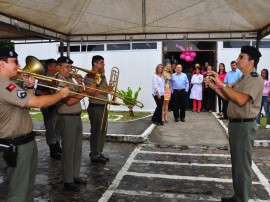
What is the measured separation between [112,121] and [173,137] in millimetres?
2854

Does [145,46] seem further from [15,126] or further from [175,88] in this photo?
[15,126]

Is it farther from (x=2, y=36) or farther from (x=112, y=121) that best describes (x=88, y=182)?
(x=112, y=121)

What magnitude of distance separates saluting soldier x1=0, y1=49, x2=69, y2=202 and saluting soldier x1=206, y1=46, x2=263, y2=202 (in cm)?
217

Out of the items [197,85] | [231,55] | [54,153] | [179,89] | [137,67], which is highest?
[231,55]

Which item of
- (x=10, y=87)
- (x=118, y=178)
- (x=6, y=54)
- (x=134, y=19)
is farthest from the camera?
(x=134, y=19)

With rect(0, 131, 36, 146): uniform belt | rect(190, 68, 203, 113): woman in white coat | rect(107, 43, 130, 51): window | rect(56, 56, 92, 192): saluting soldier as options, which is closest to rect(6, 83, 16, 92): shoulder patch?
rect(0, 131, 36, 146): uniform belt

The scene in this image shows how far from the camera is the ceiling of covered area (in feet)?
16.0

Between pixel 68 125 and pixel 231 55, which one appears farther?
pixel 231 55

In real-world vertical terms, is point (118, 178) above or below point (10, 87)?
below

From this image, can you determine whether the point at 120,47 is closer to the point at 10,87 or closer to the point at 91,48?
the point at 91,48

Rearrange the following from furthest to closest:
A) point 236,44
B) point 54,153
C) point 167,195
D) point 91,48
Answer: point 91,48 < point 236,44 < point 54,153 < point 167,195

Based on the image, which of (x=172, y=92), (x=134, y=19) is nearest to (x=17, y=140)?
(x=134, y=19)

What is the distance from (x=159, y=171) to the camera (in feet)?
17.6

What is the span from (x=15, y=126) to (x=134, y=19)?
369cm
